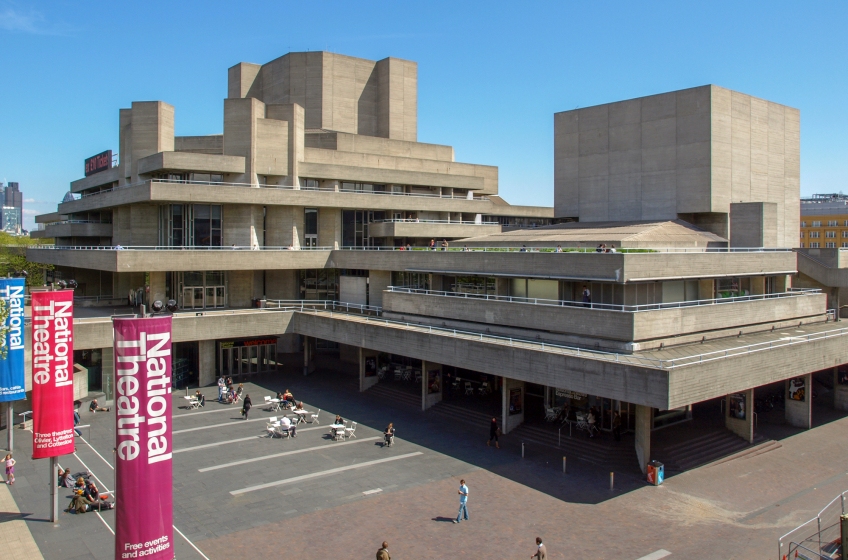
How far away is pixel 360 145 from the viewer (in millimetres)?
59219

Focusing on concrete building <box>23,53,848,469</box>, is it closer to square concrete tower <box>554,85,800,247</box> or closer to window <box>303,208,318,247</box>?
square concrete tower <box>554,85,800,247</box>

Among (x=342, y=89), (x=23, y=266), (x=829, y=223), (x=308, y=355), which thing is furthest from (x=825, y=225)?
(x=23, y=266)

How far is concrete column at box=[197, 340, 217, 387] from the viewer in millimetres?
44312

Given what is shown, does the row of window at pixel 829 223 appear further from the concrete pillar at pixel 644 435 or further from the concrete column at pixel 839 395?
the concrete pillar at pixel 644 435

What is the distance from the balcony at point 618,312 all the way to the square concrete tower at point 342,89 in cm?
2681

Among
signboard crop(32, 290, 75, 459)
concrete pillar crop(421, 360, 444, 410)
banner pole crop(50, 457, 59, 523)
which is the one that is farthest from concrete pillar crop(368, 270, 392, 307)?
banner pole crop(50, 457, 59, 523)

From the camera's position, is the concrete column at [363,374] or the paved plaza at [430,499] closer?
the paved plaza at [430,499]

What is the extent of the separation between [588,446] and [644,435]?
331 cm

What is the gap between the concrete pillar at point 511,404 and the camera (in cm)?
3188

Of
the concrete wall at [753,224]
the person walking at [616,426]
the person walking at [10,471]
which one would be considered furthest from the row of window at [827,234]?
the person walking at [10,471]

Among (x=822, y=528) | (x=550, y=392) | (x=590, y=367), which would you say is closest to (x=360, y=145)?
(x=550, y=392)

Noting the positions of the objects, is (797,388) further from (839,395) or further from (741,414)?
(839,395)

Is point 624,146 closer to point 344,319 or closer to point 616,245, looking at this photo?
point 616,245

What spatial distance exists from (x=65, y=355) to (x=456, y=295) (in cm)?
2264
